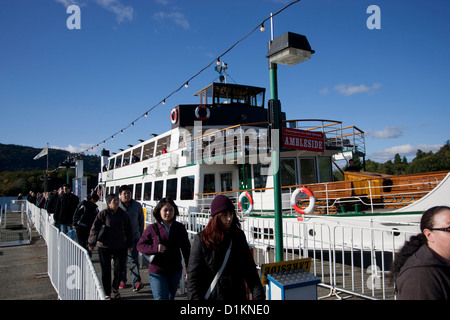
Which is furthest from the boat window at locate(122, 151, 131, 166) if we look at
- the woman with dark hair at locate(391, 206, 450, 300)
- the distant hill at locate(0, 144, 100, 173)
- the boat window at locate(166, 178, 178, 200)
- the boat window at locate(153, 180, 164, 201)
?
the distant hill at locate(0, 144, 100, 173)

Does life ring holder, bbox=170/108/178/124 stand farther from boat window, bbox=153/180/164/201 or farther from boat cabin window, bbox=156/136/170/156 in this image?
boat window, bbox=153/180/164/201

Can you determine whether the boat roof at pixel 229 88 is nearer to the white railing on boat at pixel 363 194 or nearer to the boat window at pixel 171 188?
the boat window at pixel 171 188

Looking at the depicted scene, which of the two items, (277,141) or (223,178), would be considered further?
(223,178)

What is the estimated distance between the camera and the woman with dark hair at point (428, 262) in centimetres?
177

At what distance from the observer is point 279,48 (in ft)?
14.3

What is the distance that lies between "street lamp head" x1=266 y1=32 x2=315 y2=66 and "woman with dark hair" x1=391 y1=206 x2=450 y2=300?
9.61ft

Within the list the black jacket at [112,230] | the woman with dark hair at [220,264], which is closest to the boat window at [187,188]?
the black jacket at [112,230]

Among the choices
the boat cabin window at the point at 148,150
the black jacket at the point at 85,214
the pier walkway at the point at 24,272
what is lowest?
the pier walkway at the point at 24,272

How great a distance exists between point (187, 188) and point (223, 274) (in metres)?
10.5

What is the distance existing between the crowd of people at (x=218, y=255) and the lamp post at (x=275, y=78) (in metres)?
1.27

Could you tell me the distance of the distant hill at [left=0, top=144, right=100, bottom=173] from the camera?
8425cm
